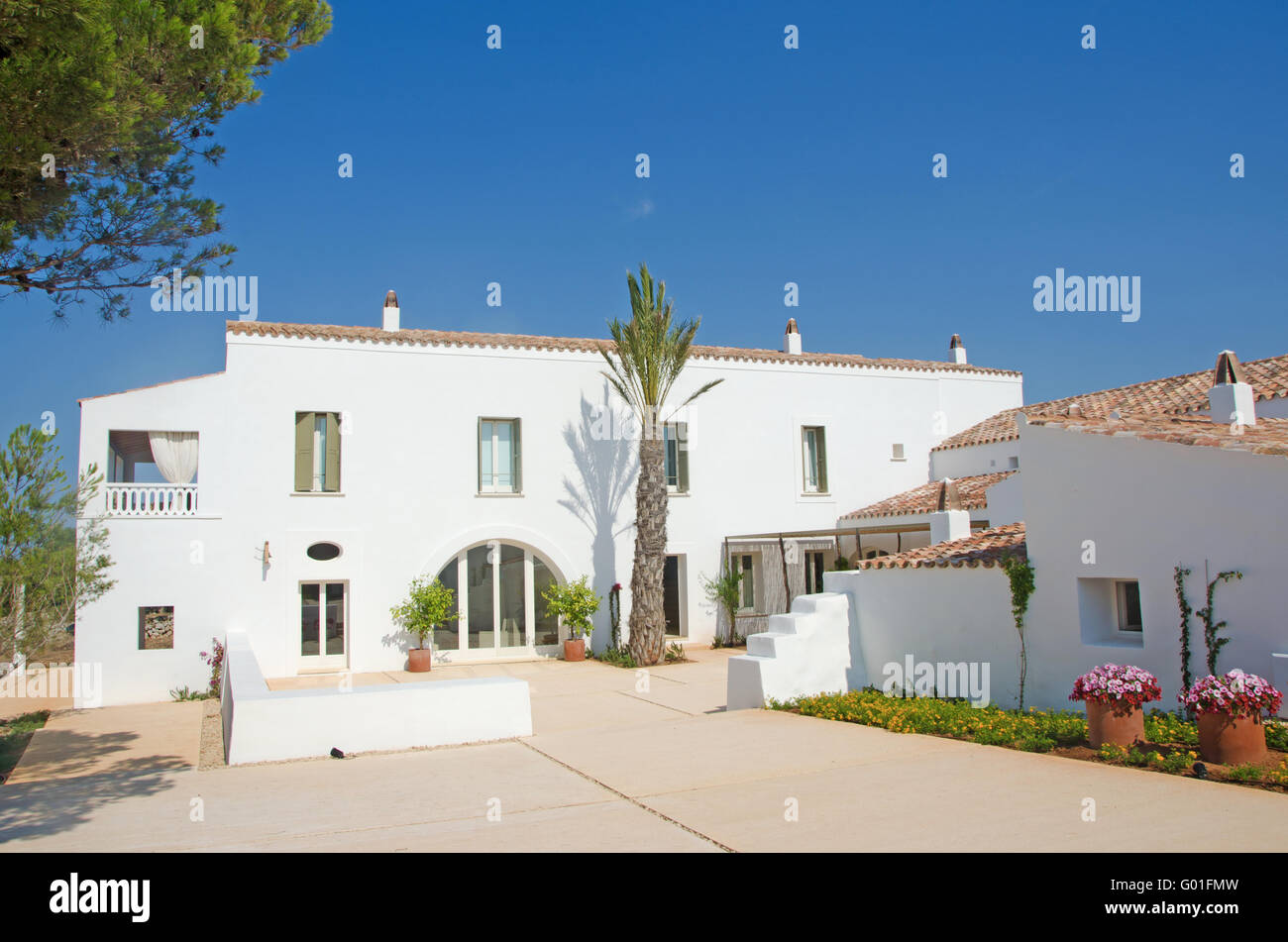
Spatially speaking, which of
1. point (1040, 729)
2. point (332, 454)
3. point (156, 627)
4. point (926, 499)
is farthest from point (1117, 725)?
point (156, 627)

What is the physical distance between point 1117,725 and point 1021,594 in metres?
2.50

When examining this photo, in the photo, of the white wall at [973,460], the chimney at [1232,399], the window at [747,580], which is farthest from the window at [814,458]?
A: the chimney at [1232,399]

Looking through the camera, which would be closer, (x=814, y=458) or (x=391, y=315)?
(x=391, y=315)

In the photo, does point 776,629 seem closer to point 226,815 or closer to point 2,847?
point 226,815

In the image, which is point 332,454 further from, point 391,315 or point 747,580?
point 747,580

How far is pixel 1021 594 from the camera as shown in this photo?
10.4 m

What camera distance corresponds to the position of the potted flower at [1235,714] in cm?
713

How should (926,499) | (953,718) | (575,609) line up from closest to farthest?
(953,718) → (575,609) → (926,499)

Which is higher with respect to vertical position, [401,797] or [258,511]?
[258,511]

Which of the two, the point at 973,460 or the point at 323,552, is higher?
the point at 973,460

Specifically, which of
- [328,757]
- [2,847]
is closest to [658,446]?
[328,757]

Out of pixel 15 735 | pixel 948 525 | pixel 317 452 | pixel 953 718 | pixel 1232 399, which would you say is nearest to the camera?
pixel 953 718

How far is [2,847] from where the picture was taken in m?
6.27
